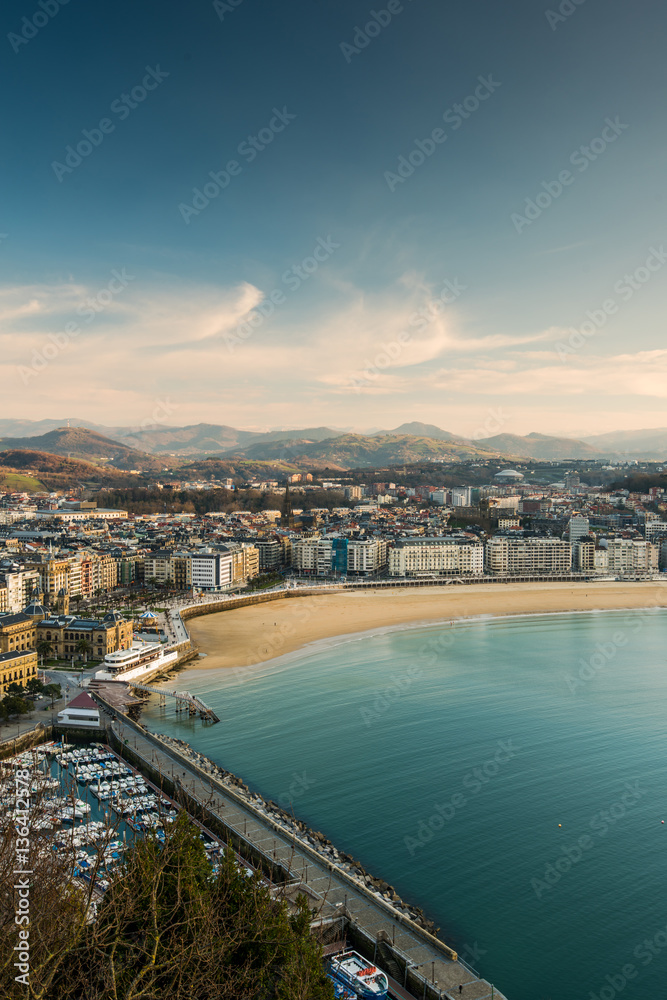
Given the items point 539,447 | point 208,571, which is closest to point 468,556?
point 208,571

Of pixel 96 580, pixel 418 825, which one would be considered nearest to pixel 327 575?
pixel 96 580

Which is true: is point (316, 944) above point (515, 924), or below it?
above

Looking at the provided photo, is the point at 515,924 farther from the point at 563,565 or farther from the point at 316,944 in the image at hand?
→ the point at 563,565

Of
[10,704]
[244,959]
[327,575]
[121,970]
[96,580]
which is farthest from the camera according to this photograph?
[327,575]

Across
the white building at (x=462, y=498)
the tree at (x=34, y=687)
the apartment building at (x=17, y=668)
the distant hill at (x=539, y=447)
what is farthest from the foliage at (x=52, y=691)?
the distant hill at (x=539, y=447)

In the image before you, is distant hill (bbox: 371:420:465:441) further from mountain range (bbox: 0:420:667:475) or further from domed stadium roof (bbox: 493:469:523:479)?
domed stadium roof (bbox: 493:469:523:479)

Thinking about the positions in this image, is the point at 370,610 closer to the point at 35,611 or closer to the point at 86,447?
the point at 35,611
